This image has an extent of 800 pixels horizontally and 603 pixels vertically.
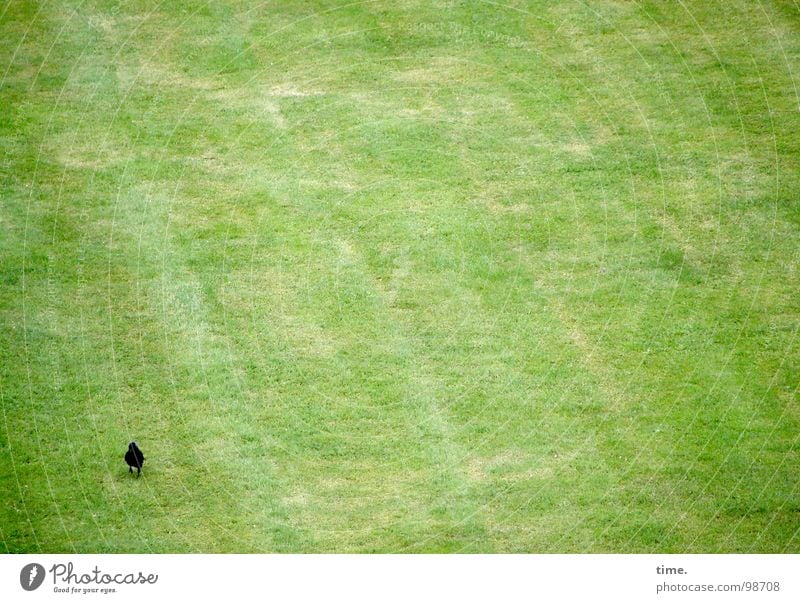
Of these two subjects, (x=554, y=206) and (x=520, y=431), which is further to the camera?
(x=554, y=206)

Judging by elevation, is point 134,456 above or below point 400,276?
below

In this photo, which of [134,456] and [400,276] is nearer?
[134,456]

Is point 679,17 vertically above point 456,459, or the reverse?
point 679,17

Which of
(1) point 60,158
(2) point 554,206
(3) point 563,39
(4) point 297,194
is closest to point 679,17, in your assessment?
(3) point 563,39
